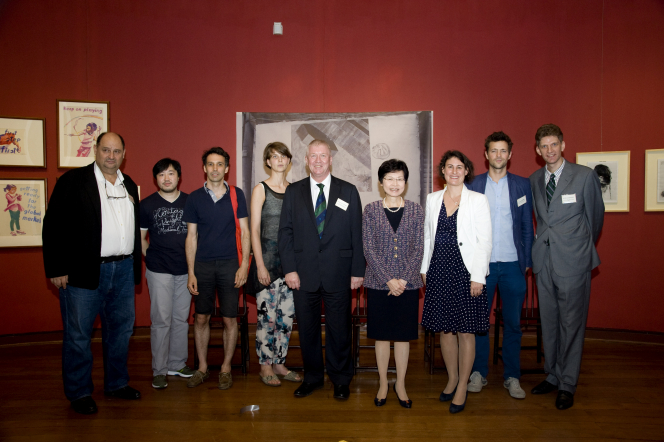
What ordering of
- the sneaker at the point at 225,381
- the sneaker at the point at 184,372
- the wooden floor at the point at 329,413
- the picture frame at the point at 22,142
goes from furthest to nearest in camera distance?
the picture frame at the point at 22,142 < the sneaker at the point at 184,372 < the sneaker at the point at 225,381 < the wooden floor at the point at 329,413

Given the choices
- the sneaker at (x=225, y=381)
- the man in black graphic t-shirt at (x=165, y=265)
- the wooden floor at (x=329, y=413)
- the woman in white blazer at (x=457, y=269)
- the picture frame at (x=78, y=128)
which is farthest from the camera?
the picture frame at (x=78, y=128)

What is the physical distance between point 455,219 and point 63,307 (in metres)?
2.86

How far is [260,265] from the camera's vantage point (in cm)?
308

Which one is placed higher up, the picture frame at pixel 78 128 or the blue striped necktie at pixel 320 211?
the picture frame at pixel 78 128

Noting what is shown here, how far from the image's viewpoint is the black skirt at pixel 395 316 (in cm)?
274

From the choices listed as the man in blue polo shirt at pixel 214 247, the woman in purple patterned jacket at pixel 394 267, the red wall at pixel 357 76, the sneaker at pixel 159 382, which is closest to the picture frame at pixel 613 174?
the red wall at pixel 357 76

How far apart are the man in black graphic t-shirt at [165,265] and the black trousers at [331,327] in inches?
43.2

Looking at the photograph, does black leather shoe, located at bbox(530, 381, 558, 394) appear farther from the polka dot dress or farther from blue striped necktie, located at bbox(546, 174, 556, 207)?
blue striped necktie, located at bbox(546, 174, 556, 207)

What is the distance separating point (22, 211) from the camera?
4.33 metres

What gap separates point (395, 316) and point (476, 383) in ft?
3.21

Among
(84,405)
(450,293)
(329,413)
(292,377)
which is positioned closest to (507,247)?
(450,293)

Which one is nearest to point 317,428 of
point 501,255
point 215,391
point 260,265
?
point 215,391

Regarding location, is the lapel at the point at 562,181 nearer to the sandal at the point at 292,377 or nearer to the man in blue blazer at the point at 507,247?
the man in blue blazer at the point at 507,247

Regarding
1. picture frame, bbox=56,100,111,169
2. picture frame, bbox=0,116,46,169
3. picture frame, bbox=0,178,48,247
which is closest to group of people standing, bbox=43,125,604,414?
picture frame, bbox=56,100,111,169
